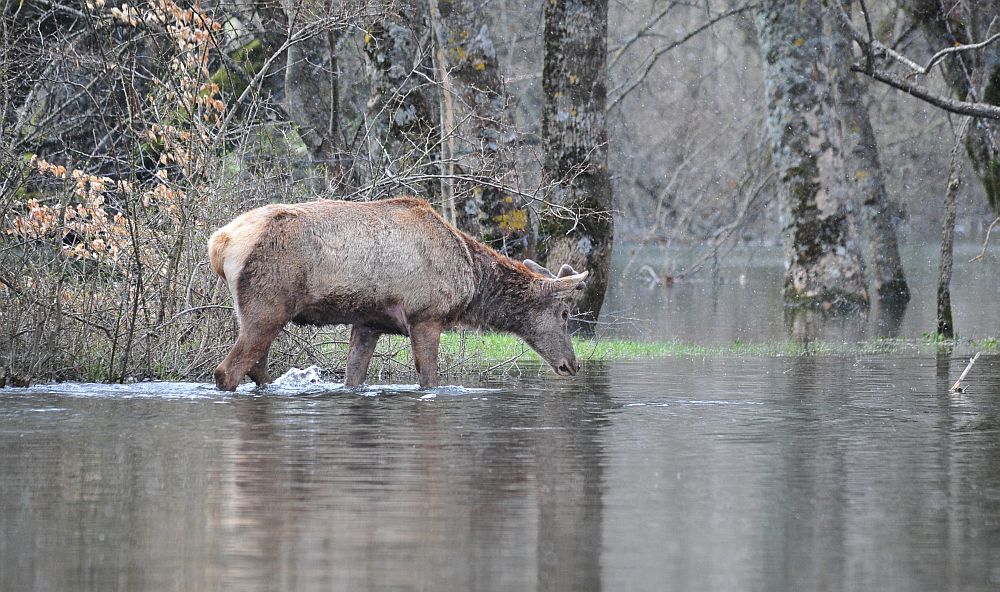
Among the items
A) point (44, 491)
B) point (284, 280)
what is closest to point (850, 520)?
point (44, 491)

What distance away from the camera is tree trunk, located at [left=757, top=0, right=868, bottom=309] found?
2558cm

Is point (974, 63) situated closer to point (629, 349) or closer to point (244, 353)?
point (629, 349)

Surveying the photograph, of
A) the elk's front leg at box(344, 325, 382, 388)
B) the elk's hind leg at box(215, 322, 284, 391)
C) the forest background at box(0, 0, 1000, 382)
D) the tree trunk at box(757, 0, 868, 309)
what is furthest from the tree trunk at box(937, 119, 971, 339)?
the elk's hind leg at box(215, 322, 284, 391)

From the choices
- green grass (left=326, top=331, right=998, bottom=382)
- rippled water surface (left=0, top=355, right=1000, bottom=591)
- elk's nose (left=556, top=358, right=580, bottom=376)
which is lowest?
rippled water surface (left=0, top=355, right=1000, bottom=591)

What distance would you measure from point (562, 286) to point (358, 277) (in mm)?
2652

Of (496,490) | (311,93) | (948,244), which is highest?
(311,93)

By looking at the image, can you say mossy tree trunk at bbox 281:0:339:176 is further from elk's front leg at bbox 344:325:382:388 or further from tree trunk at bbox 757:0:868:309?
elk's front leg at bbox 344:325:382:388

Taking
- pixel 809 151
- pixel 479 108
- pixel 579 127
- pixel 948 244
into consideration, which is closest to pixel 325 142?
pixel 479 108

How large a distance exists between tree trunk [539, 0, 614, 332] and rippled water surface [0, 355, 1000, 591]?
7551mm

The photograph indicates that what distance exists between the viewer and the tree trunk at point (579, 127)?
808 inches

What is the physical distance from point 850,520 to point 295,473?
122 inches

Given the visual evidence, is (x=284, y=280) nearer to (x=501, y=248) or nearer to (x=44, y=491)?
(x=44, y=491)

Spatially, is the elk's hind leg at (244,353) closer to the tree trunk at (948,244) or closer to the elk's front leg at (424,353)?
the elk's front leg at (424,353)

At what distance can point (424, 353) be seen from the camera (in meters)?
13.7
